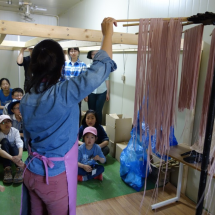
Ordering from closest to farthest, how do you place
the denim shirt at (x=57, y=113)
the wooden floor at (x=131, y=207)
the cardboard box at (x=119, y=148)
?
the denim shirt at (x=57, y=113)
the wooden floor at (x=131, y=207)
the cardboard box at (x=119, y=148)

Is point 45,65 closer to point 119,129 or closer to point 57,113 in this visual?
point 57,113

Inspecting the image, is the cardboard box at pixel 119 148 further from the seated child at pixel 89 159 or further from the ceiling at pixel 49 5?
the ceiling at pixel 49 5

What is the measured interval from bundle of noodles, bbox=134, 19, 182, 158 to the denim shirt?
0.20 meters

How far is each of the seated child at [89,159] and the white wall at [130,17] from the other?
90 centimetres

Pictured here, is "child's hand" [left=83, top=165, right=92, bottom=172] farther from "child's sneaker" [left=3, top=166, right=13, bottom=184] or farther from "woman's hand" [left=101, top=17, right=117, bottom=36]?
"woman's hand" [left=101, top=17, right=117, bottom=36]

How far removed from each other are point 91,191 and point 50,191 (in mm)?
1474

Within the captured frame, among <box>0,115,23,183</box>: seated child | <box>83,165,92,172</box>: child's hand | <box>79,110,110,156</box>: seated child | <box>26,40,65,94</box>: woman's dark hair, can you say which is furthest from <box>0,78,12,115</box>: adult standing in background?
<box>26,40,65,94</box>: woman's dark hair

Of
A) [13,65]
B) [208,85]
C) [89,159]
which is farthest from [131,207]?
[13,65]

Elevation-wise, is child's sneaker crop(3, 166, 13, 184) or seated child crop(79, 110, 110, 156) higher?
seated child crop(79, 110, 110, 156)

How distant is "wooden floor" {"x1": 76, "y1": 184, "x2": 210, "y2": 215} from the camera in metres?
2.06

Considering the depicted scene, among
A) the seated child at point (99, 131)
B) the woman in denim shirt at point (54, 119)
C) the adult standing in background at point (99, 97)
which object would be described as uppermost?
the woman in denim shirt at point (54, 119)

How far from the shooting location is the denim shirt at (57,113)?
0.86 m

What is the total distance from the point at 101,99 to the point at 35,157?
2.83m

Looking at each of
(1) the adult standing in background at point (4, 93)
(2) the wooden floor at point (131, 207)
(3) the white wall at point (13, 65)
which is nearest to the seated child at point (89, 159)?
(2) the wooden floor at point (131, 207)
